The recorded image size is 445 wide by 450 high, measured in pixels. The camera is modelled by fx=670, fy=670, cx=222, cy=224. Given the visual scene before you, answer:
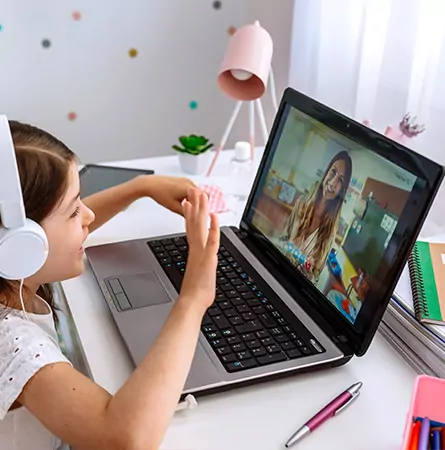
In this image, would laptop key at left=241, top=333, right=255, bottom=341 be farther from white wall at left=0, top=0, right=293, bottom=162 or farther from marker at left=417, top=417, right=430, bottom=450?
white wall at left=0, top=0, right=293, bottom=162

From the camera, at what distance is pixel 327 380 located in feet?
2.64

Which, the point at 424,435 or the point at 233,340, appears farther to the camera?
the point at 233,340

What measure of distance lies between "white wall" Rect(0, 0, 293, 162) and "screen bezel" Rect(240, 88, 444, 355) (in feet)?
2.86

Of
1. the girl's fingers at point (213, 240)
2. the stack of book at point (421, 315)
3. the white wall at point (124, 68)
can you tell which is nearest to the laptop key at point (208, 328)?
the girl's fingers at point (213, 240)

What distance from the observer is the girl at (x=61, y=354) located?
2.19 ft

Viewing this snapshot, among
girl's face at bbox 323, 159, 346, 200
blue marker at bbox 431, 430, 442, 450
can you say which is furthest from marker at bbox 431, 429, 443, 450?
girl's face at bbox 323, 159, 346, 200

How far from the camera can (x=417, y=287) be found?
88cm

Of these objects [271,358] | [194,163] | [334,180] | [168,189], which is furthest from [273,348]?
[194,163]

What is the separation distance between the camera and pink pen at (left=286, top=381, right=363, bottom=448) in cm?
71

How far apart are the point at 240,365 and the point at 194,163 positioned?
2.16 feet

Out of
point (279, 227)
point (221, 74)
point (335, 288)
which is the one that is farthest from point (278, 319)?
point (221, 74)

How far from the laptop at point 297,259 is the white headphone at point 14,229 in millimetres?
192

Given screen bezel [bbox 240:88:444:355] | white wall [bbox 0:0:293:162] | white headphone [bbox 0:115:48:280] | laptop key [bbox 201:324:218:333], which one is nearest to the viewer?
white headphone [bbox 0:115:48:280]

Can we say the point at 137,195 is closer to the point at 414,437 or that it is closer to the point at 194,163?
the point at 194,163
